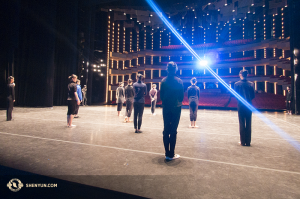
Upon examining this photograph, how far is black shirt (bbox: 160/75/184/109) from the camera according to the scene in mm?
2623

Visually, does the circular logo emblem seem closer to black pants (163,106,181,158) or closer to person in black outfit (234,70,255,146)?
black pants (163,106,181,158)

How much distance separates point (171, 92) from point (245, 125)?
2179 mm

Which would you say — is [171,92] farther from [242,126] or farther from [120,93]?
[120,93]

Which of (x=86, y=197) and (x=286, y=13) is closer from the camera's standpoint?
(x=86, y=197)

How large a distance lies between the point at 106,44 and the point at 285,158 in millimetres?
21289

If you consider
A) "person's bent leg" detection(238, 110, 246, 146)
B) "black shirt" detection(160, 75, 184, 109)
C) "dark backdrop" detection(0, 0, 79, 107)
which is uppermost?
"dark backdrop" detection(0, 0, 79, 107)

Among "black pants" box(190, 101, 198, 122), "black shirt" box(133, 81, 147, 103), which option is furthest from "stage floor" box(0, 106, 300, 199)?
"black pants" box(190, 101, 198, 122)

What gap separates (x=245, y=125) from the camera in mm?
3537

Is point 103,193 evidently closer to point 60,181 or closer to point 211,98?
point 60,181

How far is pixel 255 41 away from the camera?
2102cm

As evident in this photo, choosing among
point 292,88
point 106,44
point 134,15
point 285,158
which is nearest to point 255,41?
point 292,88

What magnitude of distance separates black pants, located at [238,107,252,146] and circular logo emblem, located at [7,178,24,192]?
4046 millimetres

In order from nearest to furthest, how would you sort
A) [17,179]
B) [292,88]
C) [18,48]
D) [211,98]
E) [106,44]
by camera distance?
1. [17,179]
2. [292,88]
3. [18,48]
4. [211,98]
5. [106,44]

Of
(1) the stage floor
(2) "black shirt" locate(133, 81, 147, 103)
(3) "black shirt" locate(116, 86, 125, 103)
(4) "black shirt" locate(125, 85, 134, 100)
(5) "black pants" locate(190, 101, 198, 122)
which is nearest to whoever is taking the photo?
(1) the stage floor
